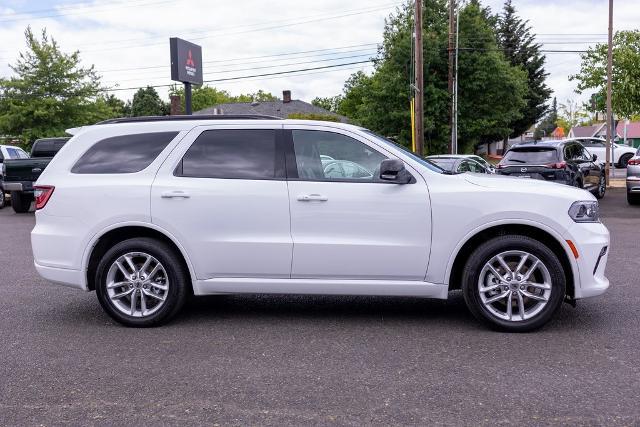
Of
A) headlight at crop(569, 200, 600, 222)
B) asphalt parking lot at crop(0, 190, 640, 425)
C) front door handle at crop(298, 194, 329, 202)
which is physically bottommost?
asphalt parking lot at crop(0, 190, 640, 425)

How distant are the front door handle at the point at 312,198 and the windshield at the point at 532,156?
33.4 ft

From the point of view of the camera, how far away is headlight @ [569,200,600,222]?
528 centimetres

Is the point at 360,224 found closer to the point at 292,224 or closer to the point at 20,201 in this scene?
the point at 292,224

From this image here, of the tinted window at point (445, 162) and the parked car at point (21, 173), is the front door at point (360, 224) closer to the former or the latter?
the tinted window at point (445, 162)

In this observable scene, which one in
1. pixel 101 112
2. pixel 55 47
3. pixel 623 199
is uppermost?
pixel 55 47

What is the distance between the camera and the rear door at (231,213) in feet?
17.9

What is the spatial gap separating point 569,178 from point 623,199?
5054 millimetres

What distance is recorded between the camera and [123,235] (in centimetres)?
580

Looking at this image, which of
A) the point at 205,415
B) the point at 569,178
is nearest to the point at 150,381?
the point at 205,415

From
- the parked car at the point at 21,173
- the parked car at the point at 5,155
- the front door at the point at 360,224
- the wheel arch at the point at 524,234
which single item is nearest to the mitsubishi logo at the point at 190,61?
the parked car at the point at 5,155

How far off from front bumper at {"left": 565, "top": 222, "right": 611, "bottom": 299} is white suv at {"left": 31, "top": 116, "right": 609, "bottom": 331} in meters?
0.01

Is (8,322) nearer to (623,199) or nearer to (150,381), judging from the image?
(150,381)

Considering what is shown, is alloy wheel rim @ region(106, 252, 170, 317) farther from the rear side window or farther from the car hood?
the car hood

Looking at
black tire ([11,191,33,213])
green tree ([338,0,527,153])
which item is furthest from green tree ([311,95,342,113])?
black tire ([11,191,33,213])
